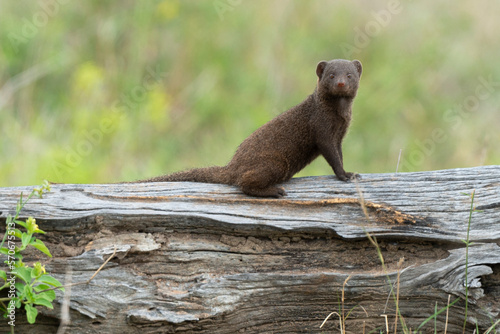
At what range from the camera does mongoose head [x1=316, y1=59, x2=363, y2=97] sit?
3.89 meters

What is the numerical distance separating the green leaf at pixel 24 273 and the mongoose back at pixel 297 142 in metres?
1.09

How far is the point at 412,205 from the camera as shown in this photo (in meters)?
3.33

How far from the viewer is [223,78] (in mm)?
7648

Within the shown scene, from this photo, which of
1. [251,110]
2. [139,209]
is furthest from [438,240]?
[251,110]

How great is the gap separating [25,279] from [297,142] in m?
1.93

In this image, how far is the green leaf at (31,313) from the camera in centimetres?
268

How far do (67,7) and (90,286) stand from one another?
5281 millimetres

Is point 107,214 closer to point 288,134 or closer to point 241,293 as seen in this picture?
point 241,293

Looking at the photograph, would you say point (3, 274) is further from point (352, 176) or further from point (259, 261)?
point (352, 176)

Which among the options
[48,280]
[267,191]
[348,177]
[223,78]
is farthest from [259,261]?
[223,78]

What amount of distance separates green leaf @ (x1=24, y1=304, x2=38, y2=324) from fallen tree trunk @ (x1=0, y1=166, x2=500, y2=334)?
7.7 inches

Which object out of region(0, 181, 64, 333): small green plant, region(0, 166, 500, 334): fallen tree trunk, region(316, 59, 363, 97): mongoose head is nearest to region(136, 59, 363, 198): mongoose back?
region(316, 59, 363, 97): mongoose head

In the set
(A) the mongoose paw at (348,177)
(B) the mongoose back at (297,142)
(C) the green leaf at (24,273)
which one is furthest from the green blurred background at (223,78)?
(C) the green leaf at (24,273)

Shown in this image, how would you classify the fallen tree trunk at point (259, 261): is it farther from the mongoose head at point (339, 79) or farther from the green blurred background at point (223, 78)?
the green blurred background at point (223, 78)
